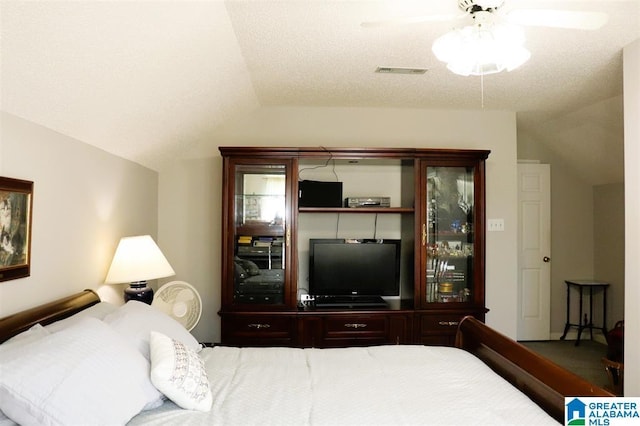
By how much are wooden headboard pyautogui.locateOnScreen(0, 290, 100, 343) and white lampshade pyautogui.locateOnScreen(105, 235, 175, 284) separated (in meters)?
0.23

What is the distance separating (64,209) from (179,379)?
126cm

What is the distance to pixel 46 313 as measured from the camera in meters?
1.90

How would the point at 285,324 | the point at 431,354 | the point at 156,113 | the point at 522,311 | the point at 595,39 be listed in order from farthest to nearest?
the point at 522,311 → the point at 285,324 → the point at 156,113 → the point at 595,39 → the point at 431,354

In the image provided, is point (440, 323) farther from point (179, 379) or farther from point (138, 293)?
point (179, 379)

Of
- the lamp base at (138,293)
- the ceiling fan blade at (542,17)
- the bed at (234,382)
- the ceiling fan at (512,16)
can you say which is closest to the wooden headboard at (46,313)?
the bed at (234,382)

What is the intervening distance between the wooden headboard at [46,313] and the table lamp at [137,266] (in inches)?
9.4

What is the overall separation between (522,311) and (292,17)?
4007 millimetres

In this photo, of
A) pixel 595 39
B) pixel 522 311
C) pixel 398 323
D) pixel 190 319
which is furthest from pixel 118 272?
pixel 522 311

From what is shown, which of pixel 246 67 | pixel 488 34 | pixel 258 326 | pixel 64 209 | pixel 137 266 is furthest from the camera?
pixel 258 326

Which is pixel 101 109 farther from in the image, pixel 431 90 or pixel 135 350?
pixel 431 90

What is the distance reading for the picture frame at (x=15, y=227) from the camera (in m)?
1.74

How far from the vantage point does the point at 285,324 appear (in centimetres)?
347

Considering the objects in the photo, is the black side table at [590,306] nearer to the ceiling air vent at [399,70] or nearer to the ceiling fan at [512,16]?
the ceiling air vent at [399,70]

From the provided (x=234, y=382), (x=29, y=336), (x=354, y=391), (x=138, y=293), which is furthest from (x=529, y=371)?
(x=138, y=293)
